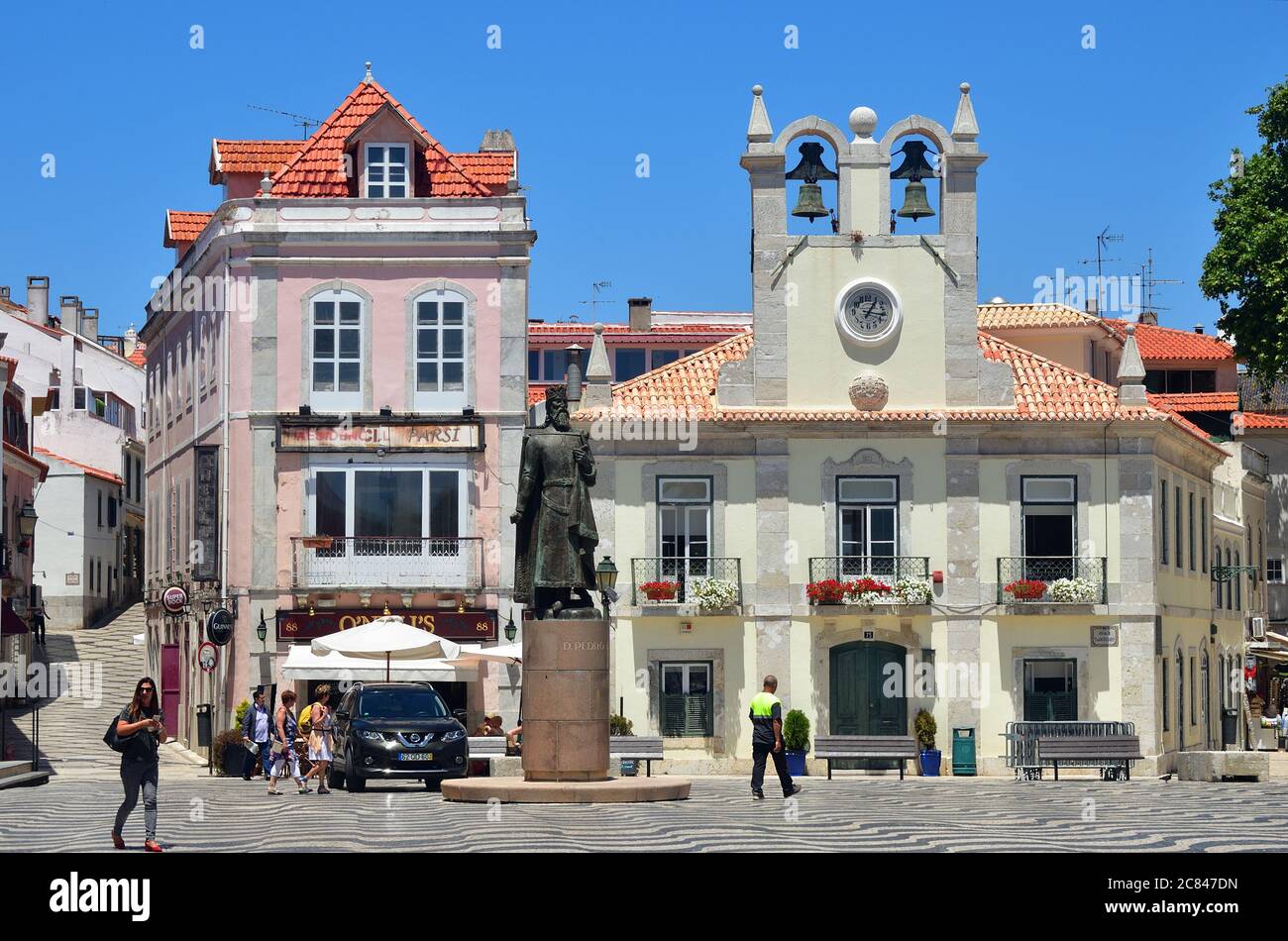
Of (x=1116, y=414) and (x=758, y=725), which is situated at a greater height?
(x=1116, y=414)

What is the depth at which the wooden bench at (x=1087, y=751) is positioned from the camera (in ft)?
123

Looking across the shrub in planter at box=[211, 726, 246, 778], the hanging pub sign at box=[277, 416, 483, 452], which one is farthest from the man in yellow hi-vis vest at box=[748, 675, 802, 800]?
the hanging pub sign at box=[277, 416, 483, 452]

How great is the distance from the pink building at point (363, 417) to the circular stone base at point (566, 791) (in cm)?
1798

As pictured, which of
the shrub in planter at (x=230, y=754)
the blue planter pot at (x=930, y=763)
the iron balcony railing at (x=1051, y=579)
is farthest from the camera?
the iron balcony railing at (x=1051, y=579)

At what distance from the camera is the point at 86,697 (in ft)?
189

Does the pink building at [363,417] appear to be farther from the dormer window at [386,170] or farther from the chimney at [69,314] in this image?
the chimney at [69,314]

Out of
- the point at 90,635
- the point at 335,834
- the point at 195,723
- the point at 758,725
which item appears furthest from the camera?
the point at 90,635

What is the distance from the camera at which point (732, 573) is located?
45.4 meters

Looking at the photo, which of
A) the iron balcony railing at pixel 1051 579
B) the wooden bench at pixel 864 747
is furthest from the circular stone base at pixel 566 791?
the iron balcony railing at pixel 1051 579

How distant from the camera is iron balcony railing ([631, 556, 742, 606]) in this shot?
1768 inches
